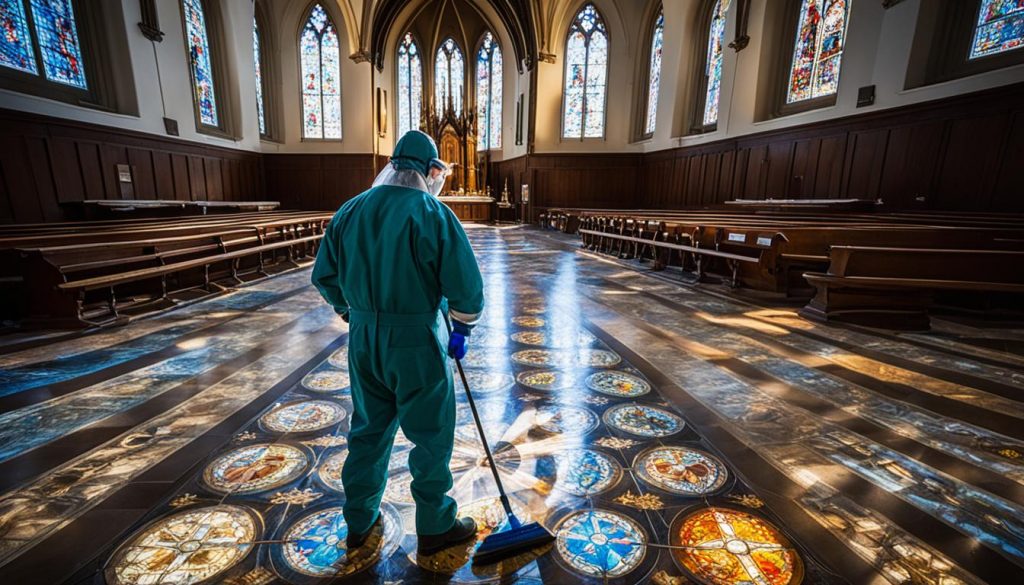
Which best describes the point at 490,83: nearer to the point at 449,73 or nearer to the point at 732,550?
the point at 449,73

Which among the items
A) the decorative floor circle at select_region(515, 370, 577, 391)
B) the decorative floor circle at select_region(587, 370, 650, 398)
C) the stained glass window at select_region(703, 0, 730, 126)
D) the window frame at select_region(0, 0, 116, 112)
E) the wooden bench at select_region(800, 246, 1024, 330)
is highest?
the stained glass window at select_region(703, 0, 730, 126)

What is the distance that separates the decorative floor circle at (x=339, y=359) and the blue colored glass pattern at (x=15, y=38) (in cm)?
929

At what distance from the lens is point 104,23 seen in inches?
339

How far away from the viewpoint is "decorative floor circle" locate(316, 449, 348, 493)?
184 centimetres

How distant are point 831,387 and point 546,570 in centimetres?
253

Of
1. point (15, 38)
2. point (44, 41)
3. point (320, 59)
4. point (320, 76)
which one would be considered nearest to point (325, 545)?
point (15, 38)

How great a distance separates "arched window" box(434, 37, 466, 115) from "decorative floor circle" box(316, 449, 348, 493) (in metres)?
21.1

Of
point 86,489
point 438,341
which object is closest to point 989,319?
point 438,341

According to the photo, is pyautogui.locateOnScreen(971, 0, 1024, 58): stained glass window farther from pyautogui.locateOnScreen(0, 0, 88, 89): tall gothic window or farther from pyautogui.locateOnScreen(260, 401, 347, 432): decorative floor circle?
pyautogui.locateOnScreen(0, 0, 88, 89): tall gothic window

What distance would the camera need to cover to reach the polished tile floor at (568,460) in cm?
144

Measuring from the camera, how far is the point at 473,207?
18500 millimetres

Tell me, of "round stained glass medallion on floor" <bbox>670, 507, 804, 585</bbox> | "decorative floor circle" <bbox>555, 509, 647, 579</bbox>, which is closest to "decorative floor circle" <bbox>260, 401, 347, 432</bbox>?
"decorative floor circle" <bbox>555, 509, 647, 579</bbox>

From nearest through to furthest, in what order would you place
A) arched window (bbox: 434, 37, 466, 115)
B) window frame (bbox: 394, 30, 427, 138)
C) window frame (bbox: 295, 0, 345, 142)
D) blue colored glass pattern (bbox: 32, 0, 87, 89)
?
blue colored glass pattern (bbox: 32, 0, 87, 89) < window frame (bbox: 295, 0, 345, 142) < window frame (bbox: 394, 30, 427, 138) < arched window (bbox: 434, 37, 466, 115)

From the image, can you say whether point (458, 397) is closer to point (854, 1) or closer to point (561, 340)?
point (561, 340)
